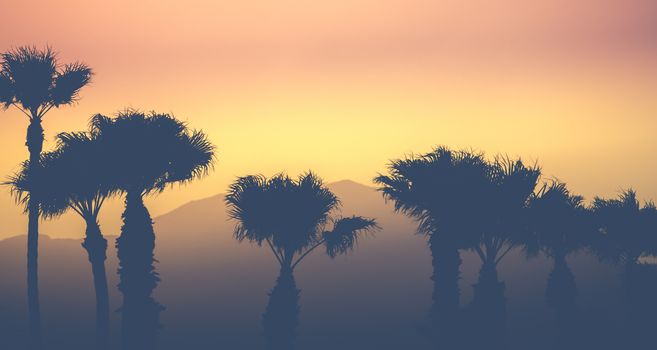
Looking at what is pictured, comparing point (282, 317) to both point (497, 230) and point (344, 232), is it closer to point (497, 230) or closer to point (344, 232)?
point (344, 232)

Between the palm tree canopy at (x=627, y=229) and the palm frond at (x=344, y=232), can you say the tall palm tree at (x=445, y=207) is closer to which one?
the palm frond at (x=344, y=232)

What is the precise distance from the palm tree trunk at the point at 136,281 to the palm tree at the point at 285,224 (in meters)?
5.02

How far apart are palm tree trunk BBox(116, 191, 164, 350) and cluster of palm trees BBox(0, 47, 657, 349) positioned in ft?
0.18

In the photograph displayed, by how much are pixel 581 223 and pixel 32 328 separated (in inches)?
1655

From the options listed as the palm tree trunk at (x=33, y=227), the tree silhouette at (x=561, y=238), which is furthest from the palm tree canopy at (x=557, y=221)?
the palm tree trunk at (x=33, y=227)

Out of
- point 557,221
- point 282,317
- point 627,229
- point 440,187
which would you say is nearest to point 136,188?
point 282,317

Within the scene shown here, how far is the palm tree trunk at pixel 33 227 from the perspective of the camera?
42.7 meters

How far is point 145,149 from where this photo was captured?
38219 millimetres

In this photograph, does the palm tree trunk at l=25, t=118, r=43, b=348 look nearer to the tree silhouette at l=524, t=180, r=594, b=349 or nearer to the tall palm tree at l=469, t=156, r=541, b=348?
the tall palm tree at l=469, t=156, r=541, b=348

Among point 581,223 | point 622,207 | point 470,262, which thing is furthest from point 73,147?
point 470,262

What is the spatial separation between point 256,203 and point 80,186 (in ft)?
33.4

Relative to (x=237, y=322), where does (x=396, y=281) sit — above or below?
above

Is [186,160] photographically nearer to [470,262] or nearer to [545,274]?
[545,274]

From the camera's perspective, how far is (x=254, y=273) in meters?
174
